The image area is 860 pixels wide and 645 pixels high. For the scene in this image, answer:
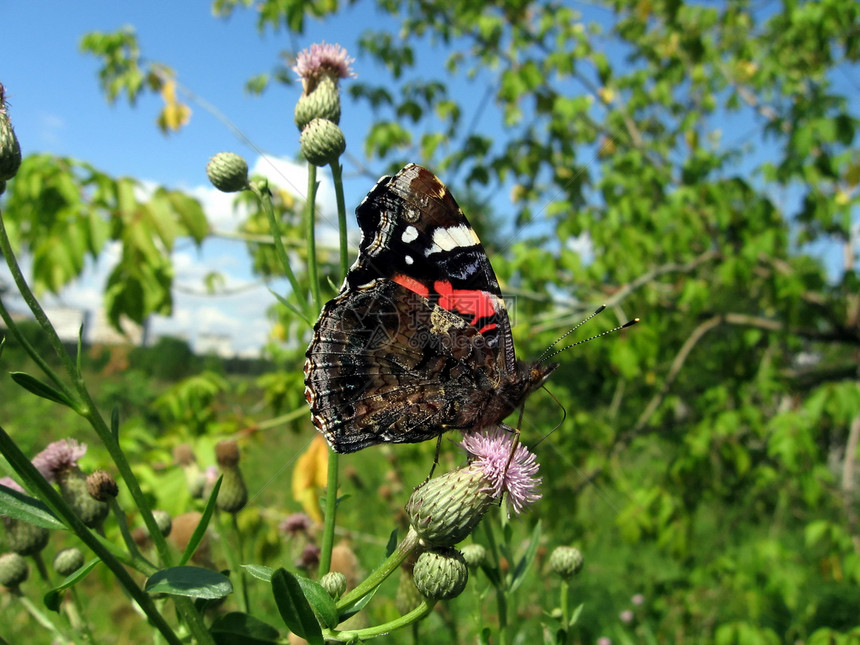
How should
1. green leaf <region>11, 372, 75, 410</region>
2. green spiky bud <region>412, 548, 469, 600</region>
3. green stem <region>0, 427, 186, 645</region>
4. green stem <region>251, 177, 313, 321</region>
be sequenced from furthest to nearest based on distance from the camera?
green stem <region>251, 177, 313, 321</region> < green spiky bud <region>412, 548, 469, 600</region> < green leaf <region>11, 372, 75, 410</region> < green stem <region>0, 427, 186, 645</region>

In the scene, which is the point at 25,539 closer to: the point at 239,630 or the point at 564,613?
the point at 239,630

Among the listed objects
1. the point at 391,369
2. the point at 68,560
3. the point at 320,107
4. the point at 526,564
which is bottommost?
the point at 526,564

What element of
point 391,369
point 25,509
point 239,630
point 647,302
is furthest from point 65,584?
point 647,302

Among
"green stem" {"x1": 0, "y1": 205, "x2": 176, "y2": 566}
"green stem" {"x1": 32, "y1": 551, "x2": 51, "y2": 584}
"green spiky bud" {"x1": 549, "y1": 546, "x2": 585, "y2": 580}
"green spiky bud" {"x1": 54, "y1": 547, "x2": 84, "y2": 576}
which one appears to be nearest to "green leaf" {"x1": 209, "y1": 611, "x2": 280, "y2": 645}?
"green stem" {"x1": 0, "y1": 205, "x2": 176, "y2": 566}

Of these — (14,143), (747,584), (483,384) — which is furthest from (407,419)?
(747,584)

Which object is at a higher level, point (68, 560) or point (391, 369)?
Answer: point (391, 369)

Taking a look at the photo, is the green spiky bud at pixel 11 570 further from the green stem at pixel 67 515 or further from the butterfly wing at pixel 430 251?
the butterfly wing at pixel 430 251

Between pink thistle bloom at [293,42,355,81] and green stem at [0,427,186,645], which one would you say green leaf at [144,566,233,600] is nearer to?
green stem at [0,427,186,645]
